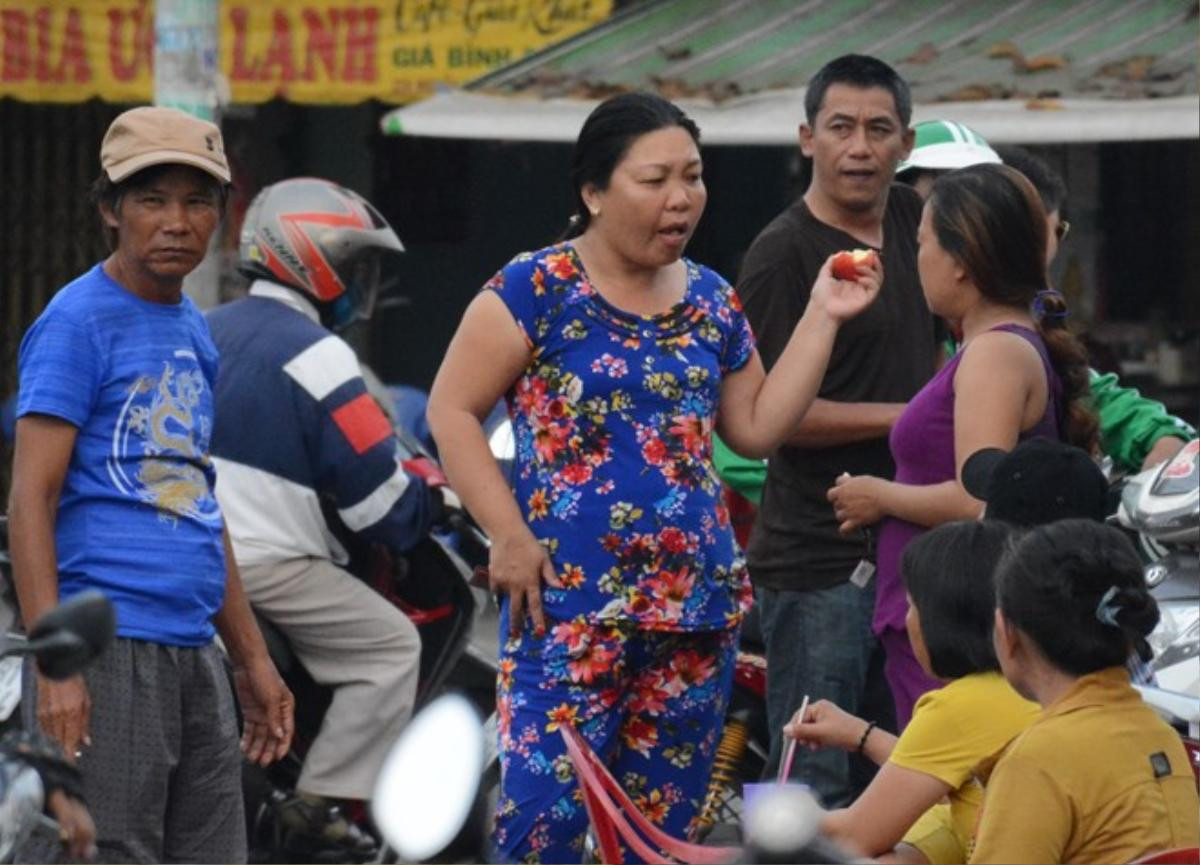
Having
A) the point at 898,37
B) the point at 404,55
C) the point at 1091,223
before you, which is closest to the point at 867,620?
the point at 898,37

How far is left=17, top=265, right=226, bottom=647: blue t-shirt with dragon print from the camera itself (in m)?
4.41

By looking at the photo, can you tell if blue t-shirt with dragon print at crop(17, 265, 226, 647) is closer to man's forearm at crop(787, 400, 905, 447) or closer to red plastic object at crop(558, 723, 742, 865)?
red plastic object at crop(558, 723, 742, 865)

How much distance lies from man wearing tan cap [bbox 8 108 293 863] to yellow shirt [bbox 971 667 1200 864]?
5.10 feet

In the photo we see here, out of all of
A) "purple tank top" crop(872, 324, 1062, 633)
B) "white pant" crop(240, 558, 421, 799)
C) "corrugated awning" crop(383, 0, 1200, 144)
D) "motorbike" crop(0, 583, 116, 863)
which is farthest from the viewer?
"corrugated awning" crop(383, 0, 1200, 144)

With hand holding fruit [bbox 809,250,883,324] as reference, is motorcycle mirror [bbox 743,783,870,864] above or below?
below

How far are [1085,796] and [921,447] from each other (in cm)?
136

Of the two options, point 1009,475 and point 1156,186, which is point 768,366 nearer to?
point 1009,475

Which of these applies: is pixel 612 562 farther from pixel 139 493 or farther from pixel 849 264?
pixel 139 493

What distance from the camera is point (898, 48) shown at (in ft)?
31.5

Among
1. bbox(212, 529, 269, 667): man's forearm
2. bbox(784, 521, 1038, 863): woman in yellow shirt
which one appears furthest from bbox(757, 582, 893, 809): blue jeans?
bbox(212, 529, 269, 667): man's forearm

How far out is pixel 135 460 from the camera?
4477 millimetres

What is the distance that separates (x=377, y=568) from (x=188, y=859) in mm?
2279

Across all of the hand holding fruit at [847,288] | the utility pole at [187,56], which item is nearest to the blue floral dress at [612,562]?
the hand holding fruit at [847,288]

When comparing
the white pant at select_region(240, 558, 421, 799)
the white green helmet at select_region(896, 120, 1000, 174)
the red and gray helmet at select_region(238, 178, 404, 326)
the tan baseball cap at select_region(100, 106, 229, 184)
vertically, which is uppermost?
the tan baseball cap at select_region(100, 106, 229, 184)
